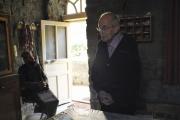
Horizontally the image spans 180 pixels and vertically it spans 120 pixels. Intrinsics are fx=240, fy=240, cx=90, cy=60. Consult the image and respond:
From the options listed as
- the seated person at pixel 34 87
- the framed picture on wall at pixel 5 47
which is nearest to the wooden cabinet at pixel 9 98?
the framed picture on wall at pixel 5 47

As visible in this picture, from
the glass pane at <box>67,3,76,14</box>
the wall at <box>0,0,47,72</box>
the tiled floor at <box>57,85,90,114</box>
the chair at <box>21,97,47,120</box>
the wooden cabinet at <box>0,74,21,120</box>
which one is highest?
the glass pane at <box>67,3,76,14</box>

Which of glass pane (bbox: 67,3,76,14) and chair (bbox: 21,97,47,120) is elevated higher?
glass pane (bbox: 67,3,76,14)

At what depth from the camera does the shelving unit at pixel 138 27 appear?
2667 mm

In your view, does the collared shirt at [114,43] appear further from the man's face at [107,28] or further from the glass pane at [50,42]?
the glass pane at [50,42]

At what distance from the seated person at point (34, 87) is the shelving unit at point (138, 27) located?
171 centimetres

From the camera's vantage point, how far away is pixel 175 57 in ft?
8.19

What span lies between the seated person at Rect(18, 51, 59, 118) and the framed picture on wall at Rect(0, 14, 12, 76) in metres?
0.57

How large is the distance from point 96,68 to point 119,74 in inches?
9.2

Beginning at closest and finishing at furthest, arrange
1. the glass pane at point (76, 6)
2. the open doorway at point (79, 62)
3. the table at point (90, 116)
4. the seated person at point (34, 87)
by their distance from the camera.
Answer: the table at point (90, 116), the seated person at point (34, 87), the glass pane at point (76, 6), the open doorway at point (79, 62)

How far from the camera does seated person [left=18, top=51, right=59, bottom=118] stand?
370cm

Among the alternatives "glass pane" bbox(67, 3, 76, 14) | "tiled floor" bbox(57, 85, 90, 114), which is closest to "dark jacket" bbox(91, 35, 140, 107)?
"tiled floor" bbox(57, 85, 90, 114)

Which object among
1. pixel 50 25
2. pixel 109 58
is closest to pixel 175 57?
pixel 109 58

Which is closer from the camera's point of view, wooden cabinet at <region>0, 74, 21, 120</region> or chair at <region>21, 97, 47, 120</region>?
wooden cabinet at <region>0, 74, 21, 120</region>

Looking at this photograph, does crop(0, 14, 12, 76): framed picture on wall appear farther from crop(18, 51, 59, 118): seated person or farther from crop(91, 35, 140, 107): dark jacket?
crop(91, 35, 140, 107): dark jacket
